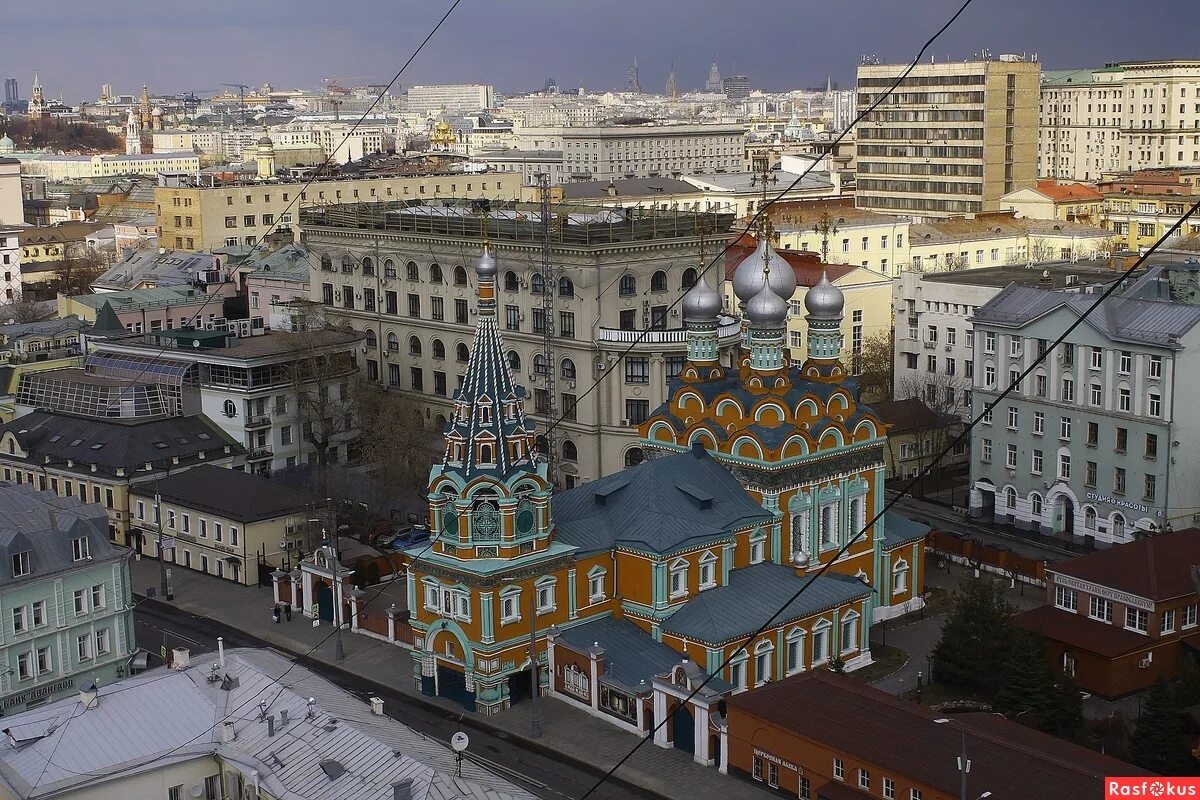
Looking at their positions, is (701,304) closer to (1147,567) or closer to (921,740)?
(1147,567)

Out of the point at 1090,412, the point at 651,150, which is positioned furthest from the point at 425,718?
the point at 651,150

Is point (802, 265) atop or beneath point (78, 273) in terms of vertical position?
atop

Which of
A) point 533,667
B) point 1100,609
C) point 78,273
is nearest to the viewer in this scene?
point 533,667

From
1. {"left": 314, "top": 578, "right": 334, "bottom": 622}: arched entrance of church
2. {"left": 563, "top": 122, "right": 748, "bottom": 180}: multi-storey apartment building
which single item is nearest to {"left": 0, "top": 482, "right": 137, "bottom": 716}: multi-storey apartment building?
{"left": 314, "top": 578, "right": 334, "bottom": 622}: arched entrance of church

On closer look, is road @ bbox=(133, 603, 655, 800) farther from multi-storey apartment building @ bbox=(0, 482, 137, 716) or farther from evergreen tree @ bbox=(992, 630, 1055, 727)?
evergreen tree @ bbox=(992, 630, 1055, 727)

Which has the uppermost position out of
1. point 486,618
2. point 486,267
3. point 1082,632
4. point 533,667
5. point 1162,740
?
point 486,267

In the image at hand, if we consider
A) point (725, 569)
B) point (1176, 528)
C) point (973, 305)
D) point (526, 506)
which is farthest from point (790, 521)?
point (973, 305)
